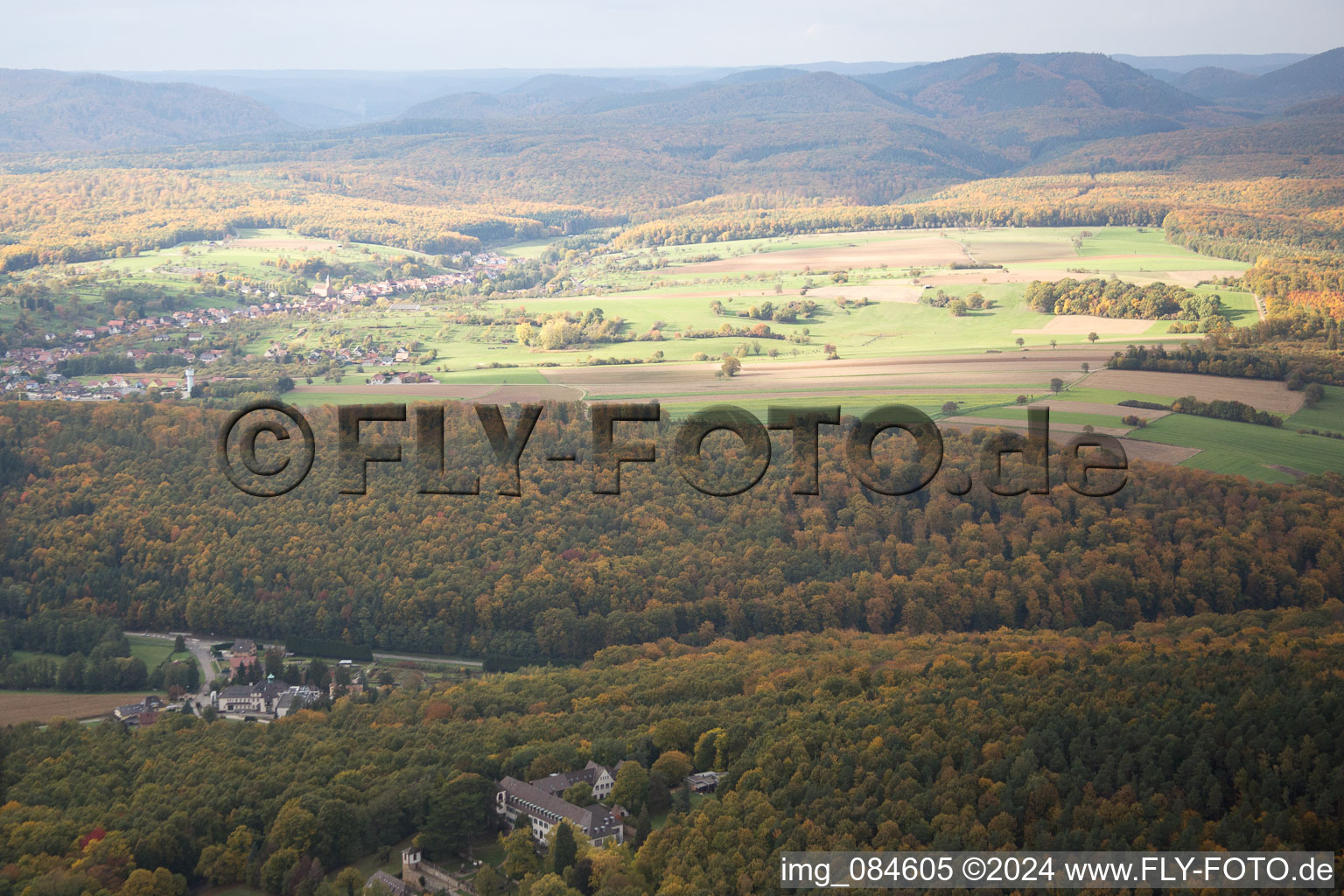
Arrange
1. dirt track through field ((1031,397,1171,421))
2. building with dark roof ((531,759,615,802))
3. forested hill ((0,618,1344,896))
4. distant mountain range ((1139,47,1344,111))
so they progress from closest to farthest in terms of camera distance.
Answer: forested hill ((0,618,1344,896)) → building with dark roof ((531,759,615,802)) → dirt track through field ((1031,397,1171,421)) → distant mountain range ((1139,47,1344,111))

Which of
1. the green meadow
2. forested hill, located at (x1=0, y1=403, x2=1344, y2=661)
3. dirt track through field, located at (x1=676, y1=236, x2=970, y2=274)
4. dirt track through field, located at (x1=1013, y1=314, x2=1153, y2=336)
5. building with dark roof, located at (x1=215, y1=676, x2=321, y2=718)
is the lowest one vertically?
building with dark roof, located at (x1=215, y1=676, x2=321, y2=718)

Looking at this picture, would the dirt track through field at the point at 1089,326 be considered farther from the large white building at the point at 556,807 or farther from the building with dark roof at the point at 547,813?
the building with dark roof at the point at 547,813

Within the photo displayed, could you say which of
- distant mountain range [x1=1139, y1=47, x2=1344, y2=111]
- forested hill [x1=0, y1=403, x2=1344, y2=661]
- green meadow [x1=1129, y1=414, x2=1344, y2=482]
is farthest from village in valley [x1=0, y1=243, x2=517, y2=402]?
distant mountain range [x1=1139, y1=47, x2=1344, y2=111]

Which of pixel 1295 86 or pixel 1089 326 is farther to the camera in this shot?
pixel 1295 86

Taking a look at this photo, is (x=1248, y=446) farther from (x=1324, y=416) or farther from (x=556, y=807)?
(x=556, y=807)

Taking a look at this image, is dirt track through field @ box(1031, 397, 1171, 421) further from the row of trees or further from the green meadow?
the row of trees

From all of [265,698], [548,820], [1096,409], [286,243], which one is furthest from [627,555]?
[286,243]

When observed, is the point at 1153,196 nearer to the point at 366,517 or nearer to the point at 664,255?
the point at 664,255

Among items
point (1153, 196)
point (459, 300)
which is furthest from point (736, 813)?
point (1153, 196)

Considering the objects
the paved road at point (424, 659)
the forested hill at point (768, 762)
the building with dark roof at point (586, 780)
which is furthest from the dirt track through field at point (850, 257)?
the building with dark roof at point (586, 780)
